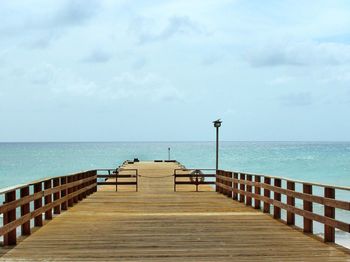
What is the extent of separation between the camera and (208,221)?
13.3 m

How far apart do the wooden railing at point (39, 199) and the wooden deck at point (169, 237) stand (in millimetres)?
251

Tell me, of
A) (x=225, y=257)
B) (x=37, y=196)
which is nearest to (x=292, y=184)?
(x=225, y=257)

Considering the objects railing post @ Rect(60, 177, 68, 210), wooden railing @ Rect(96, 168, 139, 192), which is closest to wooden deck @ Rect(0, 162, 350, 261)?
railing post @ Rect(60, 177, 68, 210)

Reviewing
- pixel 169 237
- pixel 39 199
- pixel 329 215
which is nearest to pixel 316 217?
pixel 329 215

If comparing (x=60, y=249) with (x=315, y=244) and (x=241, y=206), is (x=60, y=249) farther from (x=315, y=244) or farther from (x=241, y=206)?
(x=241, y=206)

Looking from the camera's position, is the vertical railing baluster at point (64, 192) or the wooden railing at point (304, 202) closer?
the wooden railing at point (304, 202)

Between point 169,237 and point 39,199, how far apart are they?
9.45ft

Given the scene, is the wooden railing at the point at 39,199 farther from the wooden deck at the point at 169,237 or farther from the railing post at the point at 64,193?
the wooden deck at the point at 169,237

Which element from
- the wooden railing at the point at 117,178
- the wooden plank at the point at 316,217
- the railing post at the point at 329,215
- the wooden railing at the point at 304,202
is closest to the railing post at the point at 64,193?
the wooden railing at the point at 304,202

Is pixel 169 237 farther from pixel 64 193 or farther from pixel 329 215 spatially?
pixel 64 193

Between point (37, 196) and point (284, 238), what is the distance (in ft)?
A: 15.4

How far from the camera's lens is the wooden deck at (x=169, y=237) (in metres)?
9.19

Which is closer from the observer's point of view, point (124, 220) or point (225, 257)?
point (225, 257)

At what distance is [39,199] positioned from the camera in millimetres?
12094
